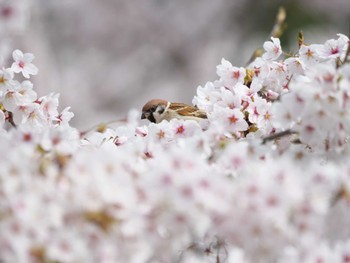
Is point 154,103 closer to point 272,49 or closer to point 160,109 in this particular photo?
point 160,109

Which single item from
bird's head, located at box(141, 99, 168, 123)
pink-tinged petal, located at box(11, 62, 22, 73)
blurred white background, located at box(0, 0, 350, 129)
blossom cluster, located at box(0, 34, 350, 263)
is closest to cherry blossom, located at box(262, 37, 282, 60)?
blossom cluster, located at box(0, 34, 350, 263)

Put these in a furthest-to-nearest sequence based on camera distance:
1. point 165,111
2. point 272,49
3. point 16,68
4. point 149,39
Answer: point 149,39
point 165,111
point 272,49
point 16,68

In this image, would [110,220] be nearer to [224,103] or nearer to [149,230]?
[149,230]

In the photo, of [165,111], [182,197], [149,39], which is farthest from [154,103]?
[149,39]

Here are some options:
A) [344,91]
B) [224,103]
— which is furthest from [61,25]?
[344,91]

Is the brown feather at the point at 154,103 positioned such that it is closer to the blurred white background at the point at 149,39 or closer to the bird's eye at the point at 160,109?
the bird's eye at the point at 160,109

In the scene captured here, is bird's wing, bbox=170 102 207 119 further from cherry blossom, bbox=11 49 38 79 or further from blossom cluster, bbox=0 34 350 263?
blossom cluster, bbox=0 34 350 263
